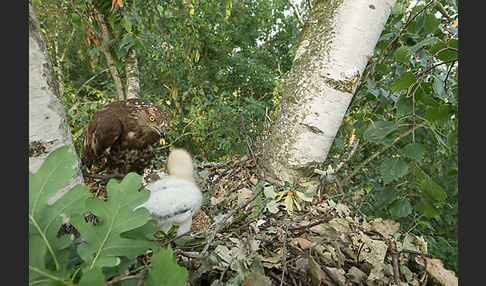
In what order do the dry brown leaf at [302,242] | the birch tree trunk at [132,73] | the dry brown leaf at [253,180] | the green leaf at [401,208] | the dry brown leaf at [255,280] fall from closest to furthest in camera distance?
the dry brown leaf at [255,280] < the dry brown leaf at [302,242] < the green leaf at [401,208] < the dry brown leaf at [253,180] < the birch tree trunk at [132,73]

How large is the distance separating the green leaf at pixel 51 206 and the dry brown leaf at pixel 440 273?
23.4 inches

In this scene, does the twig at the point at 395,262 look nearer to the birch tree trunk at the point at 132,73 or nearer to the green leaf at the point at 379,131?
the green leaf at the point at 379,131

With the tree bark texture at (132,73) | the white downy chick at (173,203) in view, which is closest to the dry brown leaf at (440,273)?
the white downy chick at (173,203)

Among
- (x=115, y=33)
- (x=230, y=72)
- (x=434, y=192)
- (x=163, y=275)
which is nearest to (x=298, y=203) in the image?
(x=434, y=192)

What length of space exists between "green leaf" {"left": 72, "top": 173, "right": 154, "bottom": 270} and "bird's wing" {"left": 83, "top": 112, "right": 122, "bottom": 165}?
3.26 feet

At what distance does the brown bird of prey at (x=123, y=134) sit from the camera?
1252mm

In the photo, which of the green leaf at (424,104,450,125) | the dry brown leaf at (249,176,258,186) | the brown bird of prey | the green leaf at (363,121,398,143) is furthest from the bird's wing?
the green leaf at (424,104,450,125)

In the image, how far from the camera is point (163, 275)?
28cm

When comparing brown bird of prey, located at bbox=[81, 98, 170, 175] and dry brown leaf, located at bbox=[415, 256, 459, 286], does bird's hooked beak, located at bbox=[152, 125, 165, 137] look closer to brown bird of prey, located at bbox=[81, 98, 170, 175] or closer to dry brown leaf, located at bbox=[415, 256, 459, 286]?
brown bird of prey, located at bbox=[81, 98, 170, 175]

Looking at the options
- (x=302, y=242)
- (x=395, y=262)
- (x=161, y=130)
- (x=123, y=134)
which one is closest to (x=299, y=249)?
(x=302, y=242)

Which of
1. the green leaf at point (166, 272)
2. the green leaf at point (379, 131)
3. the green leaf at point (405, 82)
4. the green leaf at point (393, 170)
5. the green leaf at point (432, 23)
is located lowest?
the green leaf at point (393, 170)

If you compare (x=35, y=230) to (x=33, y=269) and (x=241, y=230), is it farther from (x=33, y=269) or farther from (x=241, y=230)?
(x=241, y=230)

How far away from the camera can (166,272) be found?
0.92 ft

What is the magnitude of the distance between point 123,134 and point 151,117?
170mm
